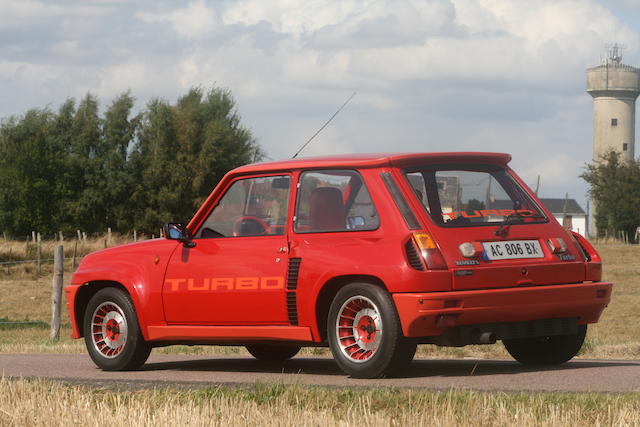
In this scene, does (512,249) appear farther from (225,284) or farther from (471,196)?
(225,284)

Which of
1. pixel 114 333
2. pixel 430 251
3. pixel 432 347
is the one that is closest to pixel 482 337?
pixel 430 251

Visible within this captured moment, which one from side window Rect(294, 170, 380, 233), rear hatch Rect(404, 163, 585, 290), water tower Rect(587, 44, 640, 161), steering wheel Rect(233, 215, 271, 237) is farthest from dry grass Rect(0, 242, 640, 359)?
water tower Rect(587, 44, 640, 161)

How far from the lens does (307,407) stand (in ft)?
26.1

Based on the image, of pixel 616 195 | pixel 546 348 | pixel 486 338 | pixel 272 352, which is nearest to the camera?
pixel 486 338

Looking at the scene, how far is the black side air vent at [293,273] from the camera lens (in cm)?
1020

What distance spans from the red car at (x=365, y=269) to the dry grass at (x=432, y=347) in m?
3.27

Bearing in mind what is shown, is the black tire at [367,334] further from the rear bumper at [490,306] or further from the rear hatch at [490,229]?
the rear hatch at [490,229]

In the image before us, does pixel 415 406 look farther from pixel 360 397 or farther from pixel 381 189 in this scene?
pixel 381 189

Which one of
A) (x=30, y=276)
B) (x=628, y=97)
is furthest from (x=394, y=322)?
(x=628, y=97)

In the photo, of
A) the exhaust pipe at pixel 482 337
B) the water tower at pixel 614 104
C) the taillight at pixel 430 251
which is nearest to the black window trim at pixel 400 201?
the taillight at pixel 430 251

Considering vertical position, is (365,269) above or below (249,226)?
below

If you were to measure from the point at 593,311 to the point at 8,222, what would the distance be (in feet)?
270

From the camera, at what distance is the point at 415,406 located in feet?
25.5

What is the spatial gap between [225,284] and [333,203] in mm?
1136
